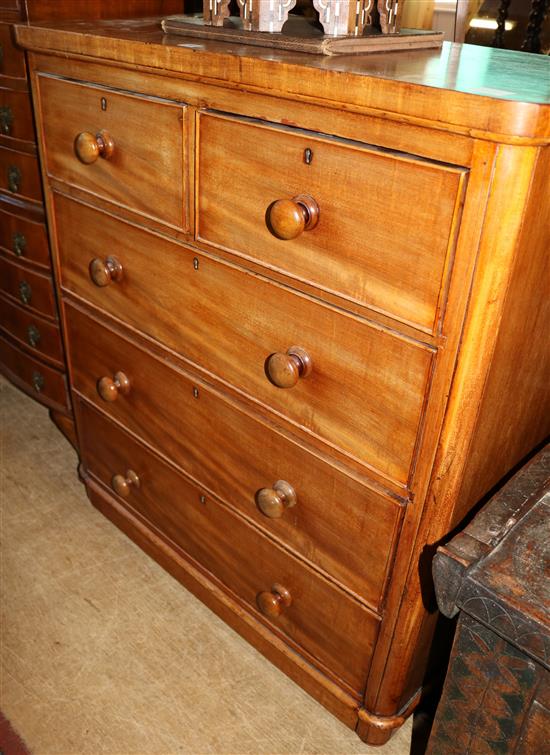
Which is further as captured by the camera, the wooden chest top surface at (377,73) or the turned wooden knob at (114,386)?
the turned wooden knob at (114,386)

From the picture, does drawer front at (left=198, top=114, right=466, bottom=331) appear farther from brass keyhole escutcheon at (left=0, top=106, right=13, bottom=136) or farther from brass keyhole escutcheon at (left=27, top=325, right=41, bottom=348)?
brass keyhole escutcheon at (left=27, top=325, right=41, bottom=348)

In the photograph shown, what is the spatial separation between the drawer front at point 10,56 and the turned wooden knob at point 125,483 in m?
0.93

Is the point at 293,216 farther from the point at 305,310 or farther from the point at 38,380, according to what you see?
the point at 38,380

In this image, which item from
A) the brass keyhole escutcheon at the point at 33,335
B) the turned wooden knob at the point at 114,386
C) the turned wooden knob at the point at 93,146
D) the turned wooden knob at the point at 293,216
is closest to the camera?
the turned wooden knob at the point at 293,216

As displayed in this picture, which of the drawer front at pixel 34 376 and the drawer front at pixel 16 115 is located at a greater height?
the drawer front at pixel 16 115

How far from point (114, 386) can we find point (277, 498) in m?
0.49

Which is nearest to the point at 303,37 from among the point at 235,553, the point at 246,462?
the point at 246,462

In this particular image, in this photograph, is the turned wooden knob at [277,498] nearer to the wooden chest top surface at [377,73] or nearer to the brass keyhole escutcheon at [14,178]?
the wooden chest top surface at [377,73]

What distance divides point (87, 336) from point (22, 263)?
0.47 metres

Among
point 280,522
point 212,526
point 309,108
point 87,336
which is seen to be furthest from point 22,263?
point 309,108

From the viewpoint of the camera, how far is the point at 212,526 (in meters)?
1.40

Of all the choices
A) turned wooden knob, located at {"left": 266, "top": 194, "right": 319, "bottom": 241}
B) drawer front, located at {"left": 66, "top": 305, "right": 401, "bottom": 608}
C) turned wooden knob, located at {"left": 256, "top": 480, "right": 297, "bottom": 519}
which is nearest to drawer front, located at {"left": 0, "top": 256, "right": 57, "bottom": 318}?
drawer front, located at {"left": 66, "top": 305, "right": 401, "bottom": 608}

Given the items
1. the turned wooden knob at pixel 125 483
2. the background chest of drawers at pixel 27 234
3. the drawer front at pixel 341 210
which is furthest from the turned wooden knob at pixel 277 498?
the background chest of drawers at pixel 27 234

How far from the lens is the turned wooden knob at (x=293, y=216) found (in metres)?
0.87
